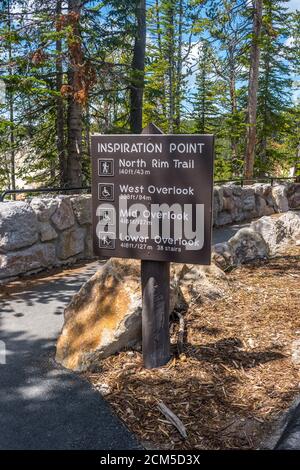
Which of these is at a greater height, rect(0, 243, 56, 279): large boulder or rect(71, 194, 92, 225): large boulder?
rect(71, 194, 92, 225): large boulder

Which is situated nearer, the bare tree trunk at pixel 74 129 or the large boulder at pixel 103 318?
the large boulder at pixel 103 318

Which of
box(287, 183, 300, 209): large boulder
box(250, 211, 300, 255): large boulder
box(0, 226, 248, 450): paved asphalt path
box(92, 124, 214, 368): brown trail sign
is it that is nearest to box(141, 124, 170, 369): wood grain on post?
box(92, 124, 214, 368): brown trail sign

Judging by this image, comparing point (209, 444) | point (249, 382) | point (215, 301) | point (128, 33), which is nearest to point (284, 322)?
point (215, 301)

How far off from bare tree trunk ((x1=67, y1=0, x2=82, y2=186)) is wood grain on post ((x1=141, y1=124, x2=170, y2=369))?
5.13m

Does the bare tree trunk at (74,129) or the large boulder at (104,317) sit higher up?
the bare tree trunk at (74,129)

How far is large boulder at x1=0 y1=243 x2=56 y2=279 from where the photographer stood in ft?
17.0

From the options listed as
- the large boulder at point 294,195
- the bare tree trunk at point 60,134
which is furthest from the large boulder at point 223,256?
the large boulder at point 294,195

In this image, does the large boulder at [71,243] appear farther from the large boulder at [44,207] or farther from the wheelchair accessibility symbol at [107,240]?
the wheelchair accessibility symbol at [107,240]

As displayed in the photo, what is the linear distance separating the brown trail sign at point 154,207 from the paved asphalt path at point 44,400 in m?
0.59

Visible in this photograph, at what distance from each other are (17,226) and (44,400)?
119 inches

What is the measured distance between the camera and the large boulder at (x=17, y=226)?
5117 millimetres

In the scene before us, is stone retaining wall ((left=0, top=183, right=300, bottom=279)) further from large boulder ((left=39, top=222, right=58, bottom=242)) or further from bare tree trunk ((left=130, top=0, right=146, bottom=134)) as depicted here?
bare tree trunk ((left=130, top=0, right=146, bottom=134))

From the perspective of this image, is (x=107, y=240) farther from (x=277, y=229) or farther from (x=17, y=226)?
(x=277, y=229)
